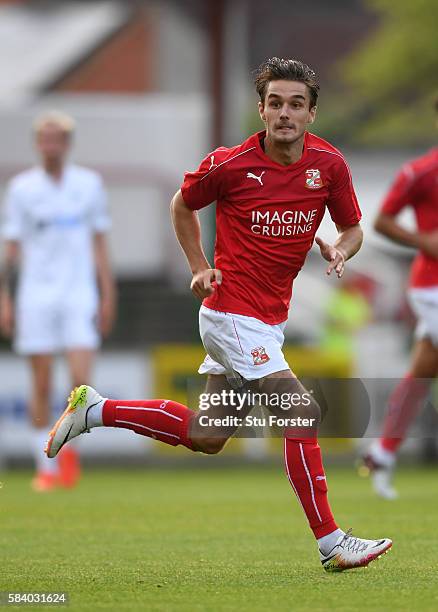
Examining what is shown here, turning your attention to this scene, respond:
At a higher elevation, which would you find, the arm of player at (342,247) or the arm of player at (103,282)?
the arm of player at (342,247)

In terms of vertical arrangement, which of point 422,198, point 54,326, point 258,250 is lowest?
point 54,326

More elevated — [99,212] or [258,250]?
[258,250]

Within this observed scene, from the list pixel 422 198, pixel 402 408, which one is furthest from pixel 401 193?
pixel 402 408

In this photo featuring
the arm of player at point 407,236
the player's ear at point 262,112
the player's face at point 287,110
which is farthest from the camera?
the arm of player at point 407,236

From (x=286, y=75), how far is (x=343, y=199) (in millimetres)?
583

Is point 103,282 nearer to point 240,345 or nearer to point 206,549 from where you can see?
point 206,549

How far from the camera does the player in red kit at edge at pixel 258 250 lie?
611 centimetres

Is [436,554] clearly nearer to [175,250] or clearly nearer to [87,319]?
[87,319]

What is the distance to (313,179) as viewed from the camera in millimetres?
6230

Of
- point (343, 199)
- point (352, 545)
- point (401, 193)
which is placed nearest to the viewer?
point (352, 545)

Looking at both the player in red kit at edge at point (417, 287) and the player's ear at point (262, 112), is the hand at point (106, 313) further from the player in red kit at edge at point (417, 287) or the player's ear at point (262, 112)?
the player's ear at point (262, 112)

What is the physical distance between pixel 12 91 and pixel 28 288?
13.6 m

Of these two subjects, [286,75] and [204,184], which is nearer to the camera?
[286,75]

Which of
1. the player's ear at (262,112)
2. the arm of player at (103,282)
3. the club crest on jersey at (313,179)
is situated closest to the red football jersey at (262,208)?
the club crest on jersey at (313,179)
